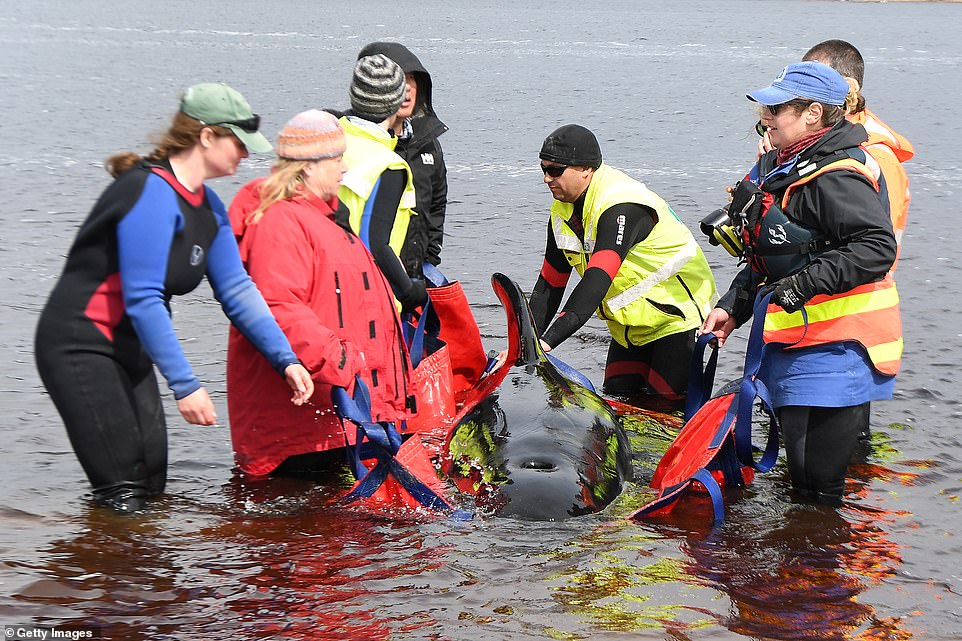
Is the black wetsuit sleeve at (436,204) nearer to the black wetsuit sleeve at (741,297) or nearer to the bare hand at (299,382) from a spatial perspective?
the black wetsuit sleeve at (741,297)

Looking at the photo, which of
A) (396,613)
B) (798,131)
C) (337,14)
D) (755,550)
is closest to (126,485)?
(396,613)

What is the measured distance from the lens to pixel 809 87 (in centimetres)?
564

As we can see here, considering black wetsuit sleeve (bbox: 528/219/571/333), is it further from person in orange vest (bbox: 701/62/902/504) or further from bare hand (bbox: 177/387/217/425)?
bare hand (bbox: 177/387/217/425)

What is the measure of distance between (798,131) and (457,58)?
34.7 meters

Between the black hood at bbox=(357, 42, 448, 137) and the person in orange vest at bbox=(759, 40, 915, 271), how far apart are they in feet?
7.45

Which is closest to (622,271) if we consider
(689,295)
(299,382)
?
(689,295)

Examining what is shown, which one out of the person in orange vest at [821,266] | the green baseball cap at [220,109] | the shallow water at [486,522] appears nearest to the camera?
the green baseball cap at [220,109]

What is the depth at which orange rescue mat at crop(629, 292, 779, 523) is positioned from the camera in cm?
588

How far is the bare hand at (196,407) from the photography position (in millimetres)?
5008

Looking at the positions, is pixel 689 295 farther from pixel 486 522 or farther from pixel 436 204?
pixel 486 522

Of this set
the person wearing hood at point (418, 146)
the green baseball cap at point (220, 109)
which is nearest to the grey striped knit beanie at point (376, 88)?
the person wearing hood at point (418, 146)

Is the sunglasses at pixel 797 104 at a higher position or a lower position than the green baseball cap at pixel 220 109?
higher

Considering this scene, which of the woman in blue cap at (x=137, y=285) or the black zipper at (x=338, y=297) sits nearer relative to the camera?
the woman in blue cap at (x=137, y=285)

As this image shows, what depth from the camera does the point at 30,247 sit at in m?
13.6
